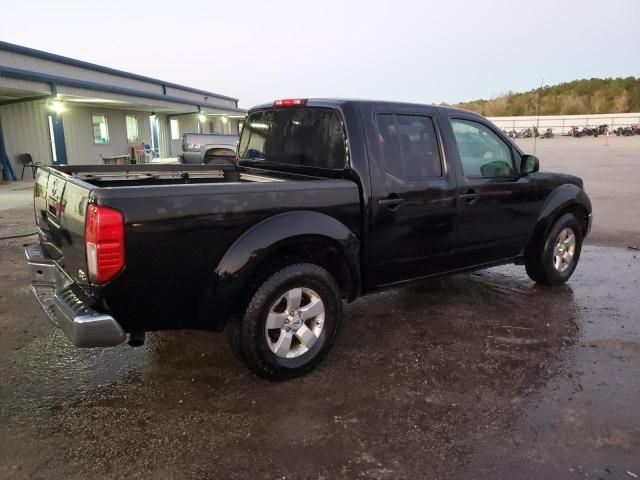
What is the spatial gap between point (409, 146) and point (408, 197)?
0.44m

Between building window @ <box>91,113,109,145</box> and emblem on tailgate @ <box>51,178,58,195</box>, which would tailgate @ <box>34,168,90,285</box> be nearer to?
emblem on tailgate @ <box>51,178,58,195</box>

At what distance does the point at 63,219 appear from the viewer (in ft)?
9.98

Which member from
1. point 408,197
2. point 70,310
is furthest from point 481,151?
point 70,310

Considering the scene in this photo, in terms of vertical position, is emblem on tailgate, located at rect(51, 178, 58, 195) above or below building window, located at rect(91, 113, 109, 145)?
below

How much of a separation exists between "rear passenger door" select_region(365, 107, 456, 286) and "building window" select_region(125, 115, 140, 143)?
865 inches

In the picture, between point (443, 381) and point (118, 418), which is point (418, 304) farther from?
point (118, 418)

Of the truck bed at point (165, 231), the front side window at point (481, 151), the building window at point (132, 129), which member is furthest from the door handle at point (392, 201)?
the building window at point (132, 129)

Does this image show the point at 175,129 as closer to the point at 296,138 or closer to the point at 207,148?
the point at 207,148

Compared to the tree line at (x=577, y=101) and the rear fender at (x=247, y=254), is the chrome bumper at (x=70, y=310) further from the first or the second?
→ the tree line at (x=577, y=101)

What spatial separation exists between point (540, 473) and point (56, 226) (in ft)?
10.5

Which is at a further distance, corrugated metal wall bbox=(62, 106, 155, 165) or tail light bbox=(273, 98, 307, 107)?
corrugated metal wall bbox=(62, 106, 155, 165)

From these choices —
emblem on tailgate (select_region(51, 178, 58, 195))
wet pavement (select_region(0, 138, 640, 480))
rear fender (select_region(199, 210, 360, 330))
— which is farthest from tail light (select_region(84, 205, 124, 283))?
wet pavement (select_region(0, 138, 640, 480))

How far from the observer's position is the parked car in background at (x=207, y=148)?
1313cm

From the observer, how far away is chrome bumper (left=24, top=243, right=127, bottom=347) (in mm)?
2629
